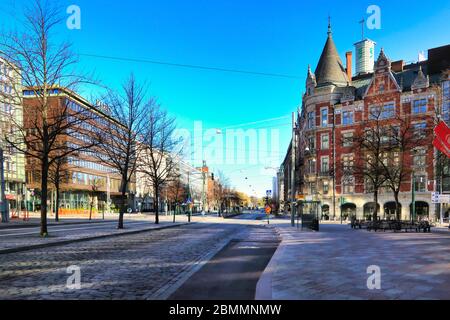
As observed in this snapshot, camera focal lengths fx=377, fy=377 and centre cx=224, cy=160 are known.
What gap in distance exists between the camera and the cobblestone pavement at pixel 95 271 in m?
Result: 7.27

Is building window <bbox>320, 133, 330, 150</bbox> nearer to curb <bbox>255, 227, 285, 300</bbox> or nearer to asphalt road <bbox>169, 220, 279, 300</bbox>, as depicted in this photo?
asphalt road <bbox>169, 220, 279, 300</bbox>

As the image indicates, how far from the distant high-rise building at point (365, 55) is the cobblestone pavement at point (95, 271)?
6550 centimetres

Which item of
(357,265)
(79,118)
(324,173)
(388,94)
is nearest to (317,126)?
(324,173)

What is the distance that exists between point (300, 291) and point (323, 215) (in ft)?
165

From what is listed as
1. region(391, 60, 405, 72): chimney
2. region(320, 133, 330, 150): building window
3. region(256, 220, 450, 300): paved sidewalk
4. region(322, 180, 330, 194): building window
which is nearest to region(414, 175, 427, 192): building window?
region(322, 180, 330, 194): building window

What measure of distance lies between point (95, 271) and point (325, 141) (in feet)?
171

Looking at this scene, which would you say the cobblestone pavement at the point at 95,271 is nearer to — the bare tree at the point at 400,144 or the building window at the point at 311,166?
the bare tree at the point at 400,144

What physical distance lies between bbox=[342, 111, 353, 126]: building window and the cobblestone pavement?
150ft

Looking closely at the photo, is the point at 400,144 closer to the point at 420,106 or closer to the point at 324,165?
the point at 420,106

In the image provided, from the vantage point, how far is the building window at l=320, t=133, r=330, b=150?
188 feet

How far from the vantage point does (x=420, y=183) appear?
158 ft

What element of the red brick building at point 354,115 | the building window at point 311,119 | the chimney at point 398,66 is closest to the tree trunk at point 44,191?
the red brick building at point 354,115

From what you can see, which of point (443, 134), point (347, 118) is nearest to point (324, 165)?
point (347, 118)

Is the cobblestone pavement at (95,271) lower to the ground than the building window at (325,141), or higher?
lower
